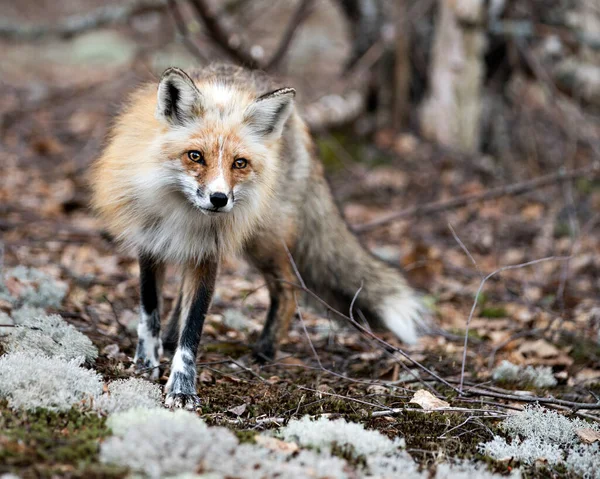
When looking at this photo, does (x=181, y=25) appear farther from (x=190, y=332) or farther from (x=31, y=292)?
(x=190, y=332)

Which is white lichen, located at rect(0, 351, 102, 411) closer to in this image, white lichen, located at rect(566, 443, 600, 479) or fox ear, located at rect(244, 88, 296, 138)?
fox ear, located at rect(244, 88, 296, 138)

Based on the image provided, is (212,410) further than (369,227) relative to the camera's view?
No

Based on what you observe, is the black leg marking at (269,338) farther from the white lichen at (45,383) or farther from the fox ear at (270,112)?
the white lichen at (45,383)

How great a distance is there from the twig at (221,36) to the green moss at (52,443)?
6.06 meters

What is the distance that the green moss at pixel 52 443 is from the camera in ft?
8.50

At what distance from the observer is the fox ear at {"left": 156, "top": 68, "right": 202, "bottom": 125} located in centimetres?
381

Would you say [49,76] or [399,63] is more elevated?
[49,76]

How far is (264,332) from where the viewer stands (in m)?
5.22

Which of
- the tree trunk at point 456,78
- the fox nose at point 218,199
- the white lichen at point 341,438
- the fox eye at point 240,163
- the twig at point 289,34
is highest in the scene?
the tree trunk at point 456,78

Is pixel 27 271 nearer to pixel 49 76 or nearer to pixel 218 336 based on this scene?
pixel 218 336

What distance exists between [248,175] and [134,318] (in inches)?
75.5

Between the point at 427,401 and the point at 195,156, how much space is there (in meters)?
1.98

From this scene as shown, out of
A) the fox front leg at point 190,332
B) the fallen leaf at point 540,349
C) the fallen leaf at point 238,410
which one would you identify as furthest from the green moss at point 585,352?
the fox front leg at point 190,332

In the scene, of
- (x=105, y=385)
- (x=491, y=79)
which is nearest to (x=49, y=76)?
(x=491, y=79)
